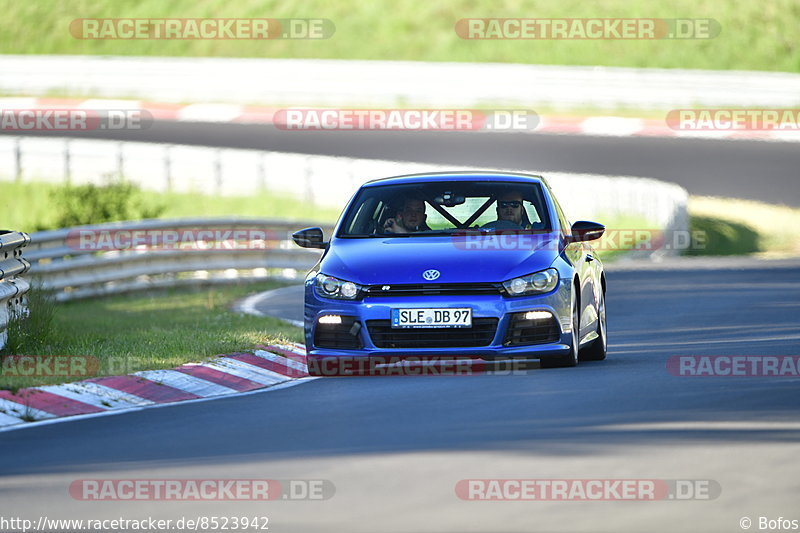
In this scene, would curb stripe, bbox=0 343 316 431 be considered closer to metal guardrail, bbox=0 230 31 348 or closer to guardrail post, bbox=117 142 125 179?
metal guardrail, bbox=0 230 31 348

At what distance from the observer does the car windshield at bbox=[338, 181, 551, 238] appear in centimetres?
1216

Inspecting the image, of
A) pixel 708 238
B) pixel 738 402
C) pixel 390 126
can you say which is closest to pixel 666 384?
pixel 738 402

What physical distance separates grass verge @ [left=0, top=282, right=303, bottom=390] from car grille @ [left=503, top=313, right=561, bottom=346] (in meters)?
2.49

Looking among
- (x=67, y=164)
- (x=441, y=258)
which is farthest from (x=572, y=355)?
(x=67, y=164)

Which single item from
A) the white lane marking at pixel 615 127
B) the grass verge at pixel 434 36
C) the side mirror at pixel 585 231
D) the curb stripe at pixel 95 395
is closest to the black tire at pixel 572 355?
the side mirror at pixel 585 231

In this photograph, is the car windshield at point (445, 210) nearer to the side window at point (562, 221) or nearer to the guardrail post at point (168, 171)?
the side window at point (562, 221)

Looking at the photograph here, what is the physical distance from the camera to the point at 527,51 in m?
53.2

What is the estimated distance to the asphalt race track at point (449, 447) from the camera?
6.62m

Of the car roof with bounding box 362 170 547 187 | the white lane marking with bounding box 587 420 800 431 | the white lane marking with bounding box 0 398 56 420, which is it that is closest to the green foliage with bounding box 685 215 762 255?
the car roof with bounding box 362 170 547 187

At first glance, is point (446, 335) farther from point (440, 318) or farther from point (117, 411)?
point (117, 411)

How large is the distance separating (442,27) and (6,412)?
46585mm

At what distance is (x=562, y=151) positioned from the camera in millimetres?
39062

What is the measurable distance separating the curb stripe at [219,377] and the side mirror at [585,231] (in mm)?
2559

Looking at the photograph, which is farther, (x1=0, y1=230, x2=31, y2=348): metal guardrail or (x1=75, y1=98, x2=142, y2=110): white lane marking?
(x1=75, y1=98, x2=142, y2=110): white lane marking
